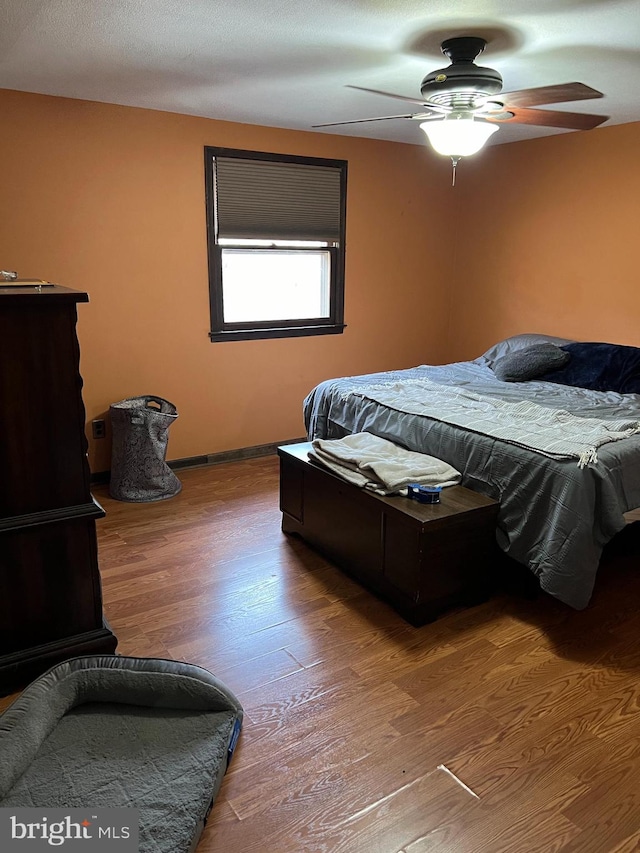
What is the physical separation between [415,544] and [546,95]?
179 centimetres

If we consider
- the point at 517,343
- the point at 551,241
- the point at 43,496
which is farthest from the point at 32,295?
the point at 551,241

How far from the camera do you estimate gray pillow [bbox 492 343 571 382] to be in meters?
3.79

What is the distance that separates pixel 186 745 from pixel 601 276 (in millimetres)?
3833

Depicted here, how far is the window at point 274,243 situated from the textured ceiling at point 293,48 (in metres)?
0.58

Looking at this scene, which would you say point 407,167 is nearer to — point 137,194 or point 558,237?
point 558,237

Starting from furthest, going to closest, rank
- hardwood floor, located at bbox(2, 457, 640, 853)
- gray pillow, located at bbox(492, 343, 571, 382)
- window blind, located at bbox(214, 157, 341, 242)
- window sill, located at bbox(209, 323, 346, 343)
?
window sill, located at bbox(209, 323, 346, 343), window blind, located at bbox(214, 157, 341, 242), gray pillow, located at bbox(492, 343, 571, 382), hardwood floor, located at bbox(2, 457, 640, 853)

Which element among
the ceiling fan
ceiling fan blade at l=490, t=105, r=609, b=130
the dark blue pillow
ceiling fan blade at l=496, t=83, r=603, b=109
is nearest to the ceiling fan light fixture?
the ceiling fan

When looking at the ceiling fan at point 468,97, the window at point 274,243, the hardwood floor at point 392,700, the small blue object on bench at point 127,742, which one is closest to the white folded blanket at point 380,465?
the hardwood floor at point 392,700

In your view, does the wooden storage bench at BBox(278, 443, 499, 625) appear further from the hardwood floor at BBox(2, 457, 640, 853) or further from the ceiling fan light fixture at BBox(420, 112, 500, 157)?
the ceiling fan light fixture at BBox(420, 112, 500, 157)

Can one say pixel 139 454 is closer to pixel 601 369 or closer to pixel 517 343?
pixel 517 343

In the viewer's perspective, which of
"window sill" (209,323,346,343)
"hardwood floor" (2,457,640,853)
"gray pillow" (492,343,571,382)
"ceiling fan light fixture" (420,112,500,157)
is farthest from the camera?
"window sill" (209,323,346,343)

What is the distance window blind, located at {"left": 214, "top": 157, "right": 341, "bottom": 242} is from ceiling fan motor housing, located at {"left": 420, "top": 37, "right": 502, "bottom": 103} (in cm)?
182

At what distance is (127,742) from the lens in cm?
181

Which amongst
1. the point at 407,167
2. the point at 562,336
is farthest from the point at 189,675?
the point at 407,167
